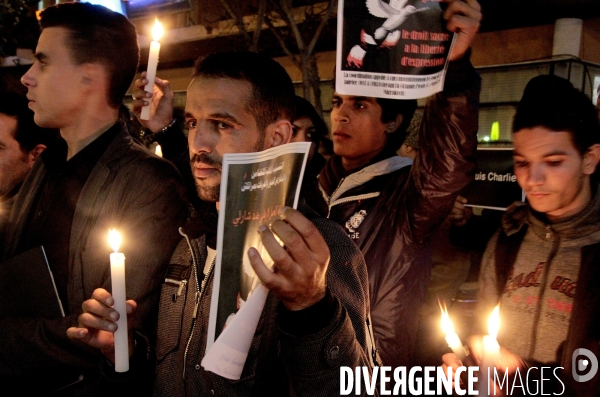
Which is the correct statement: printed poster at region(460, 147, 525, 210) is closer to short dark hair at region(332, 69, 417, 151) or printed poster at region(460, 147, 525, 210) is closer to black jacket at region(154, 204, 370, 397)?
short dark hair at region(332, 69, 417, 151)

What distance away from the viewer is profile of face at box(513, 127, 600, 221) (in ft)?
8.37

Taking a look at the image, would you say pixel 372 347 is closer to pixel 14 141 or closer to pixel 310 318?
pixel 310 318

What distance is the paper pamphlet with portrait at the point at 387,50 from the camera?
2.24 m

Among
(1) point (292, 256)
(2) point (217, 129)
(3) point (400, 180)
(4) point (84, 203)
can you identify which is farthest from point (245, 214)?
(3) point (400, 180)

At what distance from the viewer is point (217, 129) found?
195 centimetres

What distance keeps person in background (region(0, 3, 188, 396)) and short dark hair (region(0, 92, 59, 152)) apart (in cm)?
70

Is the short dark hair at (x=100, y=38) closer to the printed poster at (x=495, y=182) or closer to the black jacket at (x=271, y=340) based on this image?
the black jacket at (x=271, y=340)

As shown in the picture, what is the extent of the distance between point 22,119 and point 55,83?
3.10 ft

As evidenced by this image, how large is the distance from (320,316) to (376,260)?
1540 millimetres

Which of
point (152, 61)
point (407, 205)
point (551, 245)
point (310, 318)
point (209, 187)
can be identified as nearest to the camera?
point (310, 318)

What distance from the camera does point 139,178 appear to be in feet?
8.23

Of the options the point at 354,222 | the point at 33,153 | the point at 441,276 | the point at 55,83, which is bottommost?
the point at 441,276

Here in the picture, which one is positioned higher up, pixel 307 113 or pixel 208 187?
pixel 307 113

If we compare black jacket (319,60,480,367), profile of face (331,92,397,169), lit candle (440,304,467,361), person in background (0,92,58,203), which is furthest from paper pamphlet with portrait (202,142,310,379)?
person in background (0,92,58,203)
